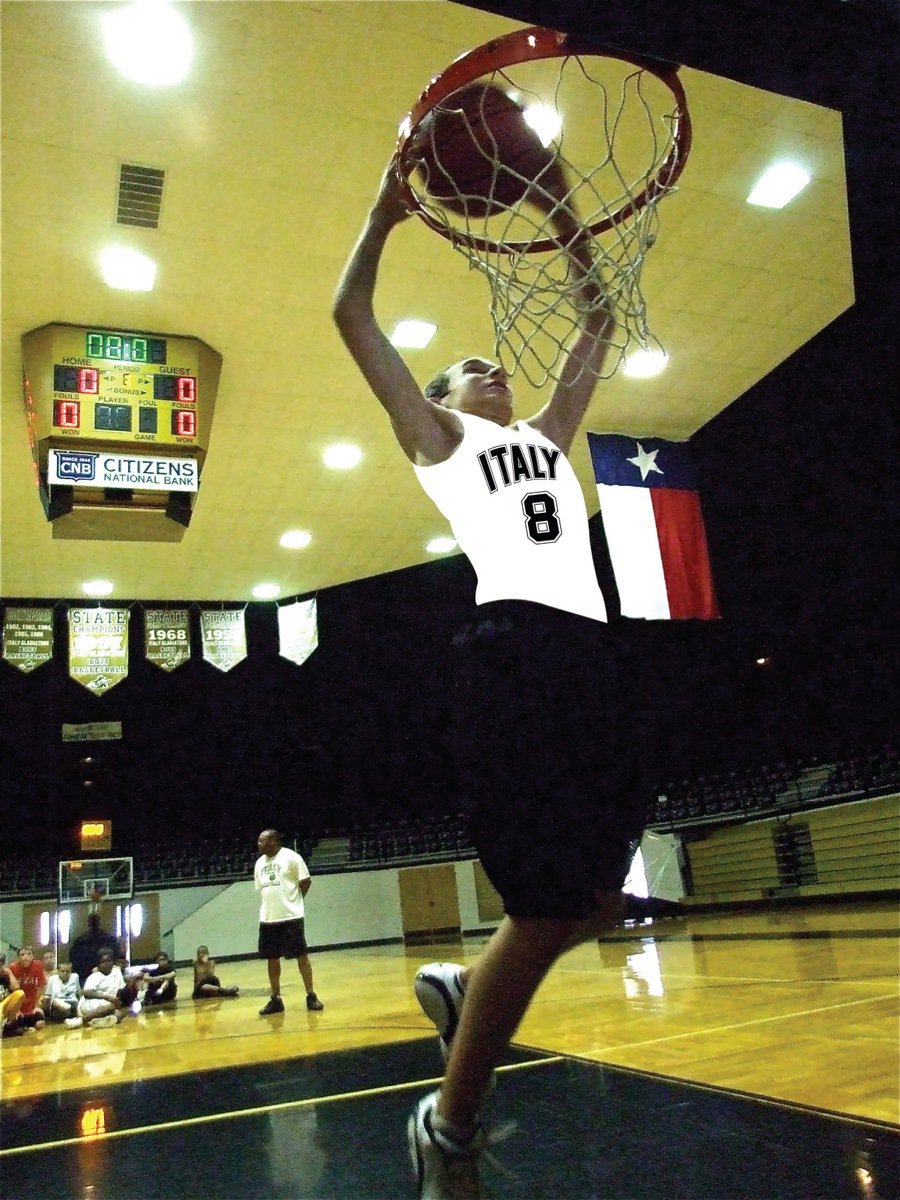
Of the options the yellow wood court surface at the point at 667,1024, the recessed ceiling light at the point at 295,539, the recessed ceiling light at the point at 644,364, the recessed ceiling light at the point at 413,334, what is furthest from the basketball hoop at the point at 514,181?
the recessed ceiling light at the point at 295,539

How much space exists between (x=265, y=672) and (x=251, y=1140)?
1536 cm

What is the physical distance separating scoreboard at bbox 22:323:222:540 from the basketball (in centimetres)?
461

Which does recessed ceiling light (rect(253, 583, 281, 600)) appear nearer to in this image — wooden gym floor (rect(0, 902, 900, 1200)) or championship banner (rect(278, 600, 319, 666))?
championship banner (rect(278, 600, 319, 666))

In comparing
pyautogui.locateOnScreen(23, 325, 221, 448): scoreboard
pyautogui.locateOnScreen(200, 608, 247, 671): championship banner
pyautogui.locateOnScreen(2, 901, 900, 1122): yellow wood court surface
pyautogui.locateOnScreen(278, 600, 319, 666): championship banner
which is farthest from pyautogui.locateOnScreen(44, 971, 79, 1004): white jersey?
pyautogui.locateOnScreen(23, 325, 221, 448): scoreboard

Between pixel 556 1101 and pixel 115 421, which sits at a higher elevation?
pixel 115 421

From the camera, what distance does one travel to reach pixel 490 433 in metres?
1.74

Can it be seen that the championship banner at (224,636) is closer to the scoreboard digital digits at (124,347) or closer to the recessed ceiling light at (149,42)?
the scoreboard digital digits at (124,347)

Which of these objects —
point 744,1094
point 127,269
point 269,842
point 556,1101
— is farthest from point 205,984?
point 744,1094

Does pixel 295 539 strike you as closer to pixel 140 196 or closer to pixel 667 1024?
pixel 140 196

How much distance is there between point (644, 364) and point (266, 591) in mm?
6646

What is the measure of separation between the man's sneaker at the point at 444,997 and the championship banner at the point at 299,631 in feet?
30.5

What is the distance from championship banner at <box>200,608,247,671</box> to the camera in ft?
36.3

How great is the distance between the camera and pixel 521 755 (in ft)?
4.60

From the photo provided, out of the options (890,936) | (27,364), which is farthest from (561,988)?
(27,364)
